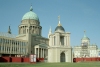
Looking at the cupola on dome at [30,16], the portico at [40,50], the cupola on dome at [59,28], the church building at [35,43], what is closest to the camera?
the church building at [35,43]

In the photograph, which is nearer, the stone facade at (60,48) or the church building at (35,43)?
the stone facade at (60,48)

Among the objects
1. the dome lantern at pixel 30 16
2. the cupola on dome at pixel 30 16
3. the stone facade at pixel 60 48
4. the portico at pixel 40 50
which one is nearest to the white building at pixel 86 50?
the portico at pixel 40 50

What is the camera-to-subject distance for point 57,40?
68.4 metres

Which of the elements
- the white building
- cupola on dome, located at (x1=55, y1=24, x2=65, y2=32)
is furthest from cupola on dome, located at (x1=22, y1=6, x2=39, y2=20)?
cupola on dome, located at (x1=55, y1=24, x2=65, y2=32)

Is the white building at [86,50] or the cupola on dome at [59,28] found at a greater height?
the cupola on dome at [59,28]

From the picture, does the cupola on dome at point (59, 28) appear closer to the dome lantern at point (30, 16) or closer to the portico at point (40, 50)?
the portico at point (40, 50)

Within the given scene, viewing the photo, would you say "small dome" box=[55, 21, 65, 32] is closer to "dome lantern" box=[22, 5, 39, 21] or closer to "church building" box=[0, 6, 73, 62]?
"church building" box=[0, 6, 73, 62]

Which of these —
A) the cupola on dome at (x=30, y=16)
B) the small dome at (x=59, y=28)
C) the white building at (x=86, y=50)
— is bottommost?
the white building at (x=86, y=50)

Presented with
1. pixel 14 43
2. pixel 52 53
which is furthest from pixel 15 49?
pixel 52 53

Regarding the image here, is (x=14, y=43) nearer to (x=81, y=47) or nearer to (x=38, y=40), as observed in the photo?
(x=38, y=40)

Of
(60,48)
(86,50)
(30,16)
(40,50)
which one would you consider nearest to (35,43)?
(40,50)

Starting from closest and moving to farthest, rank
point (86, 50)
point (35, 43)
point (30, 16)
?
point (35, 43), point (30, 16), point (86, 50)

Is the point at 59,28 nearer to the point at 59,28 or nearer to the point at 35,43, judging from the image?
the point at 59,28

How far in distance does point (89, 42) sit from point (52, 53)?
110 m
